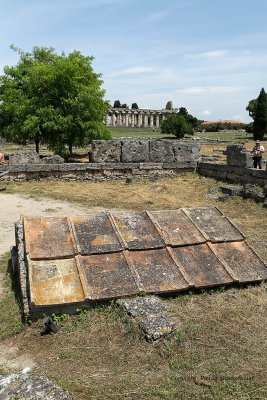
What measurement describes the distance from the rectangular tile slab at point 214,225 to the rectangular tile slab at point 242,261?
12 cm

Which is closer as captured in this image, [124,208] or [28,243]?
[28,243]

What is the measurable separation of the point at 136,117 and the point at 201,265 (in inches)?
3005

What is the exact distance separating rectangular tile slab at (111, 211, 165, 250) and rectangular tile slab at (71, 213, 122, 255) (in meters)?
0.14

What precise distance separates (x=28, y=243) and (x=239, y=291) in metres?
2.94

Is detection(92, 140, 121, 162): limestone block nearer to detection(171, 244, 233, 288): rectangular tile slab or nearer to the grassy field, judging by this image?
the grassy field

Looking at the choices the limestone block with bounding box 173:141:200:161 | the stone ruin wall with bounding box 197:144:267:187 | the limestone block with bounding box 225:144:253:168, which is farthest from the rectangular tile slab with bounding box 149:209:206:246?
the limestone block with bounding box 173:141:200:161

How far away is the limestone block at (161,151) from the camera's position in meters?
16.4

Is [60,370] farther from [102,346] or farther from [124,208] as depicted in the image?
[124,208]

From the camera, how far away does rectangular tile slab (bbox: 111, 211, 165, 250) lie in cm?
580

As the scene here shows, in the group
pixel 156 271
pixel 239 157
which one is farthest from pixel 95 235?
pixel 239 157

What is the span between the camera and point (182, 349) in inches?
163

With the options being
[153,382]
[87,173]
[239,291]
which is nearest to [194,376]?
[153,382]

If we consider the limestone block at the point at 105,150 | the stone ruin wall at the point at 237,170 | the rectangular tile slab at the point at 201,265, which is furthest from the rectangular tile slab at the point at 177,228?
the limestone block at the point at 105,150

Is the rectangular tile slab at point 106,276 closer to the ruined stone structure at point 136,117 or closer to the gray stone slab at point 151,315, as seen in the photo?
the gray stone slab at point 151,315
